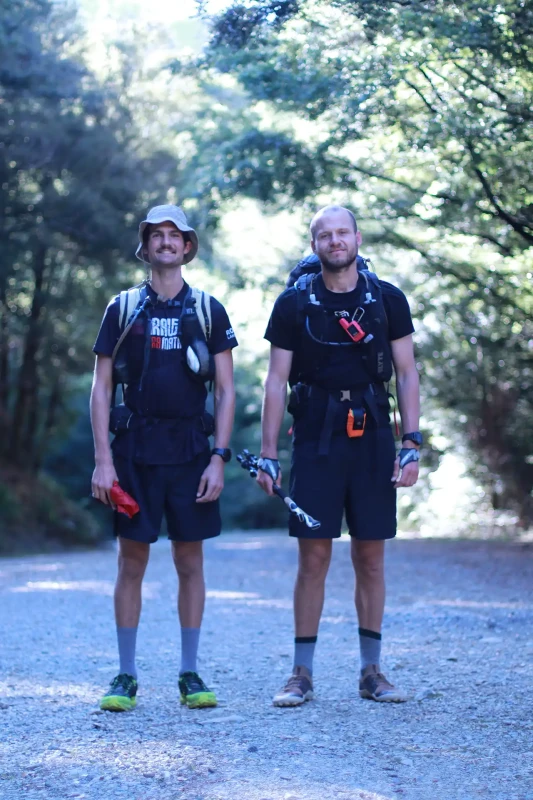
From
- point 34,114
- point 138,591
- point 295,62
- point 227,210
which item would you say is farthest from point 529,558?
point 34,114

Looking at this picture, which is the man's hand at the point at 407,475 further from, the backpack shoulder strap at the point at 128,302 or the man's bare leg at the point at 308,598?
the backpack shoulder strap at the point at 128,302

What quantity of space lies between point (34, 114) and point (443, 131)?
9.69 meters

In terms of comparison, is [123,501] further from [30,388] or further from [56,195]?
[30,388]

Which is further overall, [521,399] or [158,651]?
[521,399]

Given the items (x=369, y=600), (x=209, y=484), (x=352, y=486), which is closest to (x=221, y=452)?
(x=209, y=484)

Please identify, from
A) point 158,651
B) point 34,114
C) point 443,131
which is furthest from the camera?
point 34,114

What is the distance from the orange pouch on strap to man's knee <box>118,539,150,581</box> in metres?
1.12

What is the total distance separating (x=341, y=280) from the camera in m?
5.26

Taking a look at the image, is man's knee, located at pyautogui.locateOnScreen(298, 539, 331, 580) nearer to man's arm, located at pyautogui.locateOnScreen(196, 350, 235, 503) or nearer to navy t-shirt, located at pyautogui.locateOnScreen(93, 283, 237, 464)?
man's arm, located at pyautogui.locateOnScreen(196, 350, 235, 503)

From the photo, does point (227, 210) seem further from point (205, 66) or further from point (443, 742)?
point (443, 742)

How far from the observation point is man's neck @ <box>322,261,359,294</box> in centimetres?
526

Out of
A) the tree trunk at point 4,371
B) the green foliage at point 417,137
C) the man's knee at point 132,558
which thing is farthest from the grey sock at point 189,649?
the tree trunk at point 4,371

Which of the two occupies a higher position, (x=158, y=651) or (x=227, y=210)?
(x=227, y=210)

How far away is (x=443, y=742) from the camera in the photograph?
4328 mm
